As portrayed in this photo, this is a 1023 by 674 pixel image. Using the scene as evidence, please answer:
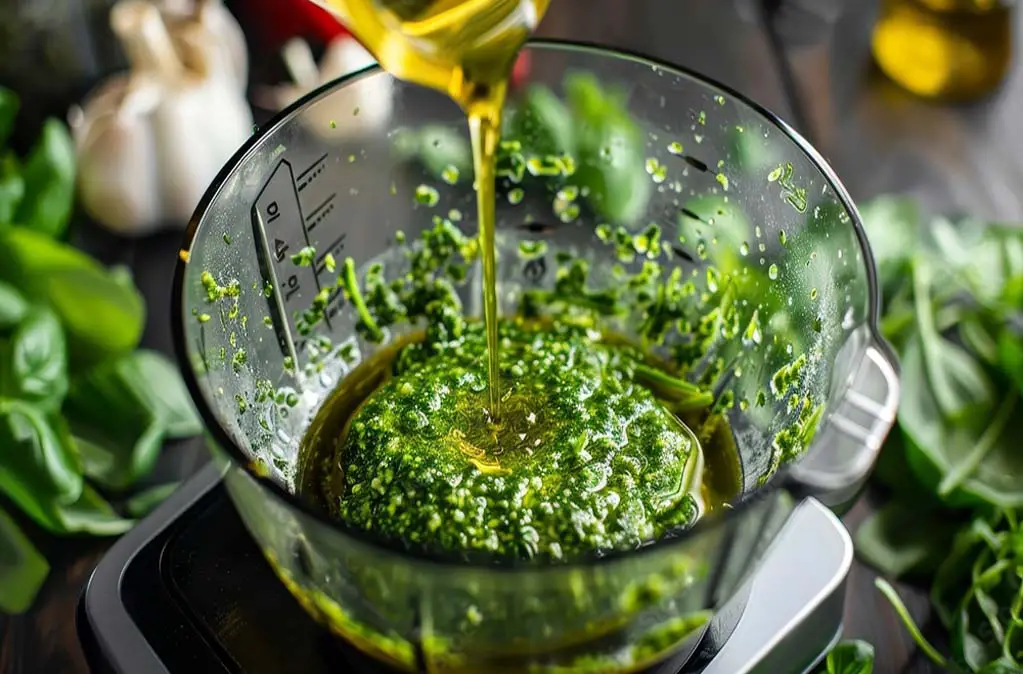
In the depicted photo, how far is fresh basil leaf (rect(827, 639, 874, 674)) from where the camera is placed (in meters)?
0.80

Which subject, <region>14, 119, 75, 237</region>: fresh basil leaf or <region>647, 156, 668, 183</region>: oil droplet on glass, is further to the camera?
<region>14, 119, 75, 237</region>: fresh basil leaf

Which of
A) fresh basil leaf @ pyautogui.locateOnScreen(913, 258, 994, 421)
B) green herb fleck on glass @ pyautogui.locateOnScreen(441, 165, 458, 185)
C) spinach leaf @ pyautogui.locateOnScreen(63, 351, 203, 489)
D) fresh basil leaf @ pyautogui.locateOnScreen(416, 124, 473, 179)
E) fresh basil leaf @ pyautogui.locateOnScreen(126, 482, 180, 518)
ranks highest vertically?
fresh basil leaf @ pyautogui.locateOnScreen(416, 124, 473, 179)

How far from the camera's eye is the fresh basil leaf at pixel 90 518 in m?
0.91

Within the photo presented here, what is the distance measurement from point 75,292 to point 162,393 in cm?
11

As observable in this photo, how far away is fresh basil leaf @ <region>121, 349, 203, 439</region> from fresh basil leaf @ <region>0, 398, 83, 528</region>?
9cm

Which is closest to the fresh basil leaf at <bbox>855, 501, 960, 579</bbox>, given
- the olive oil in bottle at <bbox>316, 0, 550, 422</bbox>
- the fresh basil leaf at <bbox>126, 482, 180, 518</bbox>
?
the olive oil in bottle at <bbox>316, 0, 550, 422</bbox>

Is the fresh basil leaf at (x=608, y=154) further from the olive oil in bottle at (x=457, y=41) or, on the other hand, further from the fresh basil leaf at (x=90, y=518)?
the fresh basil leaf at (x=90, y=518)

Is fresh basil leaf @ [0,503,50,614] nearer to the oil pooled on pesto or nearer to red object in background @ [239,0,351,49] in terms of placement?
the oil pooled on pesto

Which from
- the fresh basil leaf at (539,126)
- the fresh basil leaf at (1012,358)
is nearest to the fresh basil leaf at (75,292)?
the fresh basil leaf at (539,126)

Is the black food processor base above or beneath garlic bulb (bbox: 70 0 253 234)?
beneath

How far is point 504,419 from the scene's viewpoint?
80 centimetres

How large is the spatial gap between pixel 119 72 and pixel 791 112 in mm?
717

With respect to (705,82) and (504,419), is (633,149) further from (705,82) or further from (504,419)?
(504,419)

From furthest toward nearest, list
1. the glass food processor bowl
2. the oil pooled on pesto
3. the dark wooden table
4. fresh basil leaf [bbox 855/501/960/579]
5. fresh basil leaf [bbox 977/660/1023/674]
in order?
the dark wooden table, fresh basil leaf [bbox 855/501/960/579], fresh basil leaf [bbox 977/660/1023/674], the oil pooled on pesto, the glass food processor bowl
